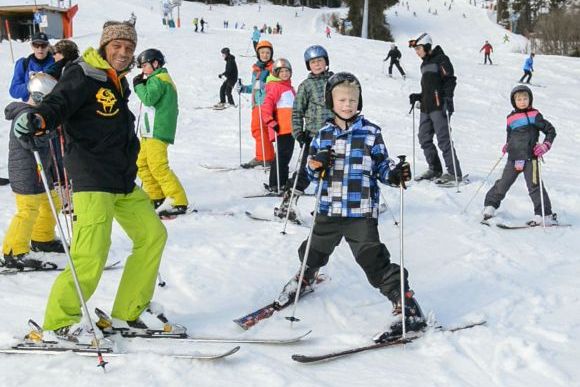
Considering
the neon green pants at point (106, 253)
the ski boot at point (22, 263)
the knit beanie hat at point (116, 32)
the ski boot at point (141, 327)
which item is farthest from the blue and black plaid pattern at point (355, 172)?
the ski boot at point (22, 263)

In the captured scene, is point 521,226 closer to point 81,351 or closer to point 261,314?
point 261,314

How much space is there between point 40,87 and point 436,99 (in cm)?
588

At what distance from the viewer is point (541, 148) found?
639 cm

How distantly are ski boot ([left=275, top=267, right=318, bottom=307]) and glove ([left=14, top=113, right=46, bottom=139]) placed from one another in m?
2.03

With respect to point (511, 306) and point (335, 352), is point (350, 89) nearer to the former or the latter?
point (335, 352)

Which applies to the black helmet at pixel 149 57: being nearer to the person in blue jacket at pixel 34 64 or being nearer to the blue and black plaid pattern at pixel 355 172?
the person in blue jacket at pixel 34 64

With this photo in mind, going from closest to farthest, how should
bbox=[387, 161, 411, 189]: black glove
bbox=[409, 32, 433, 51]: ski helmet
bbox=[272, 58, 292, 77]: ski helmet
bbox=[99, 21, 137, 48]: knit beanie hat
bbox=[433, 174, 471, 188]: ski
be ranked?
bbox=[99, 21, 137, 48]: knit beanie hat, bbox=[387, 161, 411, 189]: black glove, bbox=[272, 58, 292, 77]: ski helmet, bbox=[409, 32, 433, 51]: ski helmet, bbox=[433, 174, 471, 188]: ski

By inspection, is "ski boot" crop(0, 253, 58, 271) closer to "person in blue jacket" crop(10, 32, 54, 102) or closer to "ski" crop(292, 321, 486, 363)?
"person in blue jacket" crop(10, 32, 54, 102)

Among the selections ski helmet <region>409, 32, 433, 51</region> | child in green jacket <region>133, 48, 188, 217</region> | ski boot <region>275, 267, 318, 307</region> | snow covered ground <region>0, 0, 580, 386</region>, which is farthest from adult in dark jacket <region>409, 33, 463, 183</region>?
ski boot <region>275, 267, 318, 307</region>

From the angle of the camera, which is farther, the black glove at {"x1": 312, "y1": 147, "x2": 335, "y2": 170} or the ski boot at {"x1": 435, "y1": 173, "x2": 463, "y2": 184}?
the ski boot at {"x1": 435, "y1": 173, "x2": 463, "y2": 184}

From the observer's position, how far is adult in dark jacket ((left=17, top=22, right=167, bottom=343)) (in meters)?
3.38

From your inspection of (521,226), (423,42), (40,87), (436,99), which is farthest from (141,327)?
(423,42)

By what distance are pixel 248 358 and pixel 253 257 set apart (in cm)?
201

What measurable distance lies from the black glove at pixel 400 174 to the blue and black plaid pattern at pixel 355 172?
0.16 meters
